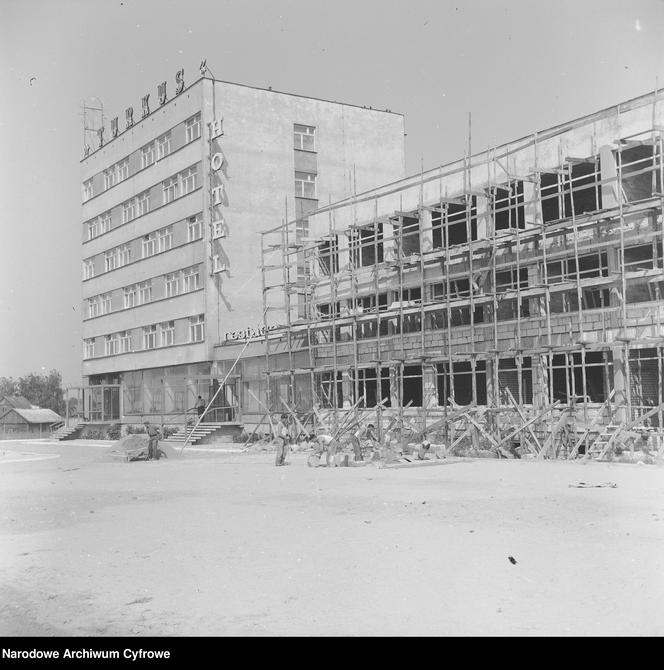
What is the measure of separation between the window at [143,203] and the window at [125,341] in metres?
7.41

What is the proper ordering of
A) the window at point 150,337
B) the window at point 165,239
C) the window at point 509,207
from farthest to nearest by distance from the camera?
1. the window at point 150,337
2. the window at point 165,239
3. the window at point 509,207

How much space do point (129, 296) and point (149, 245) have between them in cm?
412

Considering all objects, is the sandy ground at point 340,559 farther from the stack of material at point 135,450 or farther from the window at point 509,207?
the window at point 509,207

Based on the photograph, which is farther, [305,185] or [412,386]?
[305,185]

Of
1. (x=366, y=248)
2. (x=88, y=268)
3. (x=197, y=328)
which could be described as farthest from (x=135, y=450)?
(x=88, y=268)

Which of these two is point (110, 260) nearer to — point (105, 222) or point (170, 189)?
point (105, 222)

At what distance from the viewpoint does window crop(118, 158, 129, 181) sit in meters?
56.2

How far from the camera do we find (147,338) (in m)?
52.8

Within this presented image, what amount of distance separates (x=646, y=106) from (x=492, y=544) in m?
19.0

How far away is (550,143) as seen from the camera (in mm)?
28281

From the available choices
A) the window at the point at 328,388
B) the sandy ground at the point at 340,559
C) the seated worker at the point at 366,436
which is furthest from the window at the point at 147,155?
the sandy ground at the point at 340,559

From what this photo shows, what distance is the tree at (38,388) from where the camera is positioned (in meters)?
115

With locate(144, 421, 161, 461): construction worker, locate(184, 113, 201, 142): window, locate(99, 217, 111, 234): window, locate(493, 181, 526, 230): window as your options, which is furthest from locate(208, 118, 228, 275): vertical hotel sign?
locate(493, 181, 526, 230): window

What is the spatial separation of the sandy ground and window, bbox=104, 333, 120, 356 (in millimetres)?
39637
